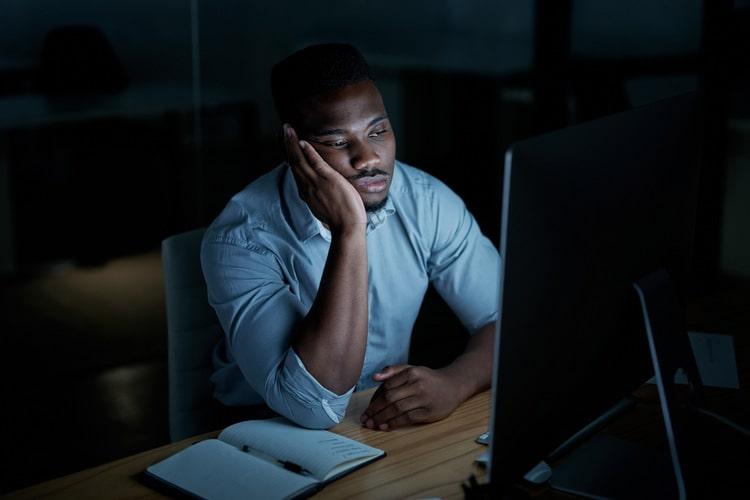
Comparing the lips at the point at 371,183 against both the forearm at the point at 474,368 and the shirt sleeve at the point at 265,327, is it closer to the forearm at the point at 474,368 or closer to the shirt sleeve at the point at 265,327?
the shirt sleeve at the point at 265,327

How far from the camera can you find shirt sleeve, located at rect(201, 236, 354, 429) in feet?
5.46

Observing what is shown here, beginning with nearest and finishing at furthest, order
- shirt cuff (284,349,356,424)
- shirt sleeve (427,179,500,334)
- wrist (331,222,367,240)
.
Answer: shirt cuff (284,349,356,424) → wrist (331,222,367,240) → shirt sleeve (427,179,500,334)

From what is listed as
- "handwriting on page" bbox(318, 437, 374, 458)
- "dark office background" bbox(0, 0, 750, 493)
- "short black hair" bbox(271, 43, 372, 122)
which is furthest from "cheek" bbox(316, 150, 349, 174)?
"dark office background" bbox(0, 0, 750, 493)

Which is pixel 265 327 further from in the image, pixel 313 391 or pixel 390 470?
pixel 390 470

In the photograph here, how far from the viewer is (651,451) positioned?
5.18 feet

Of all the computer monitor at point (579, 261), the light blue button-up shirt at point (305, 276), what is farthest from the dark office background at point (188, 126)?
the computer monitor at point (579, 261)

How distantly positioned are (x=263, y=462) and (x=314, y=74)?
31.2 inches

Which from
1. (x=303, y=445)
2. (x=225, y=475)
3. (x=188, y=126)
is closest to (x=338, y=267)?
(x=303, y=445)

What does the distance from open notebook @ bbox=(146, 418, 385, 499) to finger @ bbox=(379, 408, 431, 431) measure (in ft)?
0.31

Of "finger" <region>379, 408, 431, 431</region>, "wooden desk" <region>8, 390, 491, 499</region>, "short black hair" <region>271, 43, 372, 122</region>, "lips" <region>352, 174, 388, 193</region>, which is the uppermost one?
"short black hair" <region>271, 43, 372, 122</region>

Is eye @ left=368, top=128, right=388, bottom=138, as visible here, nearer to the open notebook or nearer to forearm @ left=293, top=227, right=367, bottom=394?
forearm @ left=293, top=227, right=367, bottom=394

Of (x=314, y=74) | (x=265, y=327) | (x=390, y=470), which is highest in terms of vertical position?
(x=314, y=74)

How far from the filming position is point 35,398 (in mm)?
3531

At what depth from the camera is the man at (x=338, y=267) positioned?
170cm
